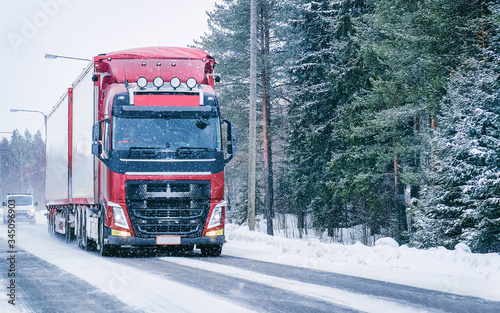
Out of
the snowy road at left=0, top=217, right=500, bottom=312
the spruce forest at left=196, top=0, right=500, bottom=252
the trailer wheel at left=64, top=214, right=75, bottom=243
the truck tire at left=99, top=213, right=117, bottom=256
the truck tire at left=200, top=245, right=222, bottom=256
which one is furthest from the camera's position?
the trailer wheel at left=64, top=214, right=75, bottom=243

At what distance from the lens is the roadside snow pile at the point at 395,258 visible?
389 inches

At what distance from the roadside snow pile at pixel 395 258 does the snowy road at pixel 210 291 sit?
128 cm

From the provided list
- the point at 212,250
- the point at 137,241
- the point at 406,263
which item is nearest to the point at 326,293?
the point at 406,263

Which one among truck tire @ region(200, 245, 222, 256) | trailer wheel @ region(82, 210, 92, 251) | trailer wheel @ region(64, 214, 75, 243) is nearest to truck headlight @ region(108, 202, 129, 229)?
truck tire @ region(200, 245, 222, 256)

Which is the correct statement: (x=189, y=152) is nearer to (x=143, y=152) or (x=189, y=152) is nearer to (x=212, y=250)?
(x=143, y=152)

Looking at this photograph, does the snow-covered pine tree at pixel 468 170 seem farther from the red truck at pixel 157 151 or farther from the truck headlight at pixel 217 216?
the red truck at pixel 157 151

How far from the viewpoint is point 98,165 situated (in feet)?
48.2

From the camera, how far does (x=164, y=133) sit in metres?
13.7

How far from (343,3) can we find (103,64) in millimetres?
14190

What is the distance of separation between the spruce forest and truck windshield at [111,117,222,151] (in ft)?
18.8

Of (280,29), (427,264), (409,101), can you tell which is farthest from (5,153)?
(427,264)

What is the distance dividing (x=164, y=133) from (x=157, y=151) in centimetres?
45

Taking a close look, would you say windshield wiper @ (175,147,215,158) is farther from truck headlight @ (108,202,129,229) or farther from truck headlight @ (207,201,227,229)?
truck headlight @ (108,202,129,229)

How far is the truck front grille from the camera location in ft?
44.3
